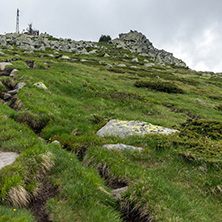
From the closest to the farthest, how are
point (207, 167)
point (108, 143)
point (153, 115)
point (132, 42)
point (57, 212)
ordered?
point (57, 212) < point (207, 167) < point (108, 143) < point (153, 115) < point (132, 42)

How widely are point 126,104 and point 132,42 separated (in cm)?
12966

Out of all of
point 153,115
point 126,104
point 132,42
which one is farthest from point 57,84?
point 132,42

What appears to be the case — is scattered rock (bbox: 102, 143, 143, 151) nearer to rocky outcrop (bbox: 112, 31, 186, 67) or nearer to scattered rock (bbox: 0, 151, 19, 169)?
scattered rock (bbox: 0, 151, 19, 169)

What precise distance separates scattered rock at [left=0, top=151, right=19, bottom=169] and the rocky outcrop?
118 m

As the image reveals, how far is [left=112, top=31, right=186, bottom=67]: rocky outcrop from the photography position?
121825mm

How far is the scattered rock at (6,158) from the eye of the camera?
234 inches

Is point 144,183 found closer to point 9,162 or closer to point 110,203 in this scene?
point 110,203

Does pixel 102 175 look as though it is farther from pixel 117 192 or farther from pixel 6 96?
pixel 6 96

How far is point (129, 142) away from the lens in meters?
9.59

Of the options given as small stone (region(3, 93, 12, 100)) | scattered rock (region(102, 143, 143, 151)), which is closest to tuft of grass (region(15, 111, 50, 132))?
scattered rock (region(102, 143, 143, 151))

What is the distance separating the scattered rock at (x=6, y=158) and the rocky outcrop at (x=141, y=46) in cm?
11837

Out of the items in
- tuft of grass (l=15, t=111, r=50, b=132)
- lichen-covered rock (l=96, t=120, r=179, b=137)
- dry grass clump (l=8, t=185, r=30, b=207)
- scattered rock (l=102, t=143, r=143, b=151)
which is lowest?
dry grass clump (l=8, t=185, r=30, b=207)

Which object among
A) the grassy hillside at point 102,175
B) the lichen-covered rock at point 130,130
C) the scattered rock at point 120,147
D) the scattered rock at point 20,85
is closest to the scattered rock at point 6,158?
the grassy hillside at point 102,175

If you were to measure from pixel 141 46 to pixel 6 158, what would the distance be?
456ft
